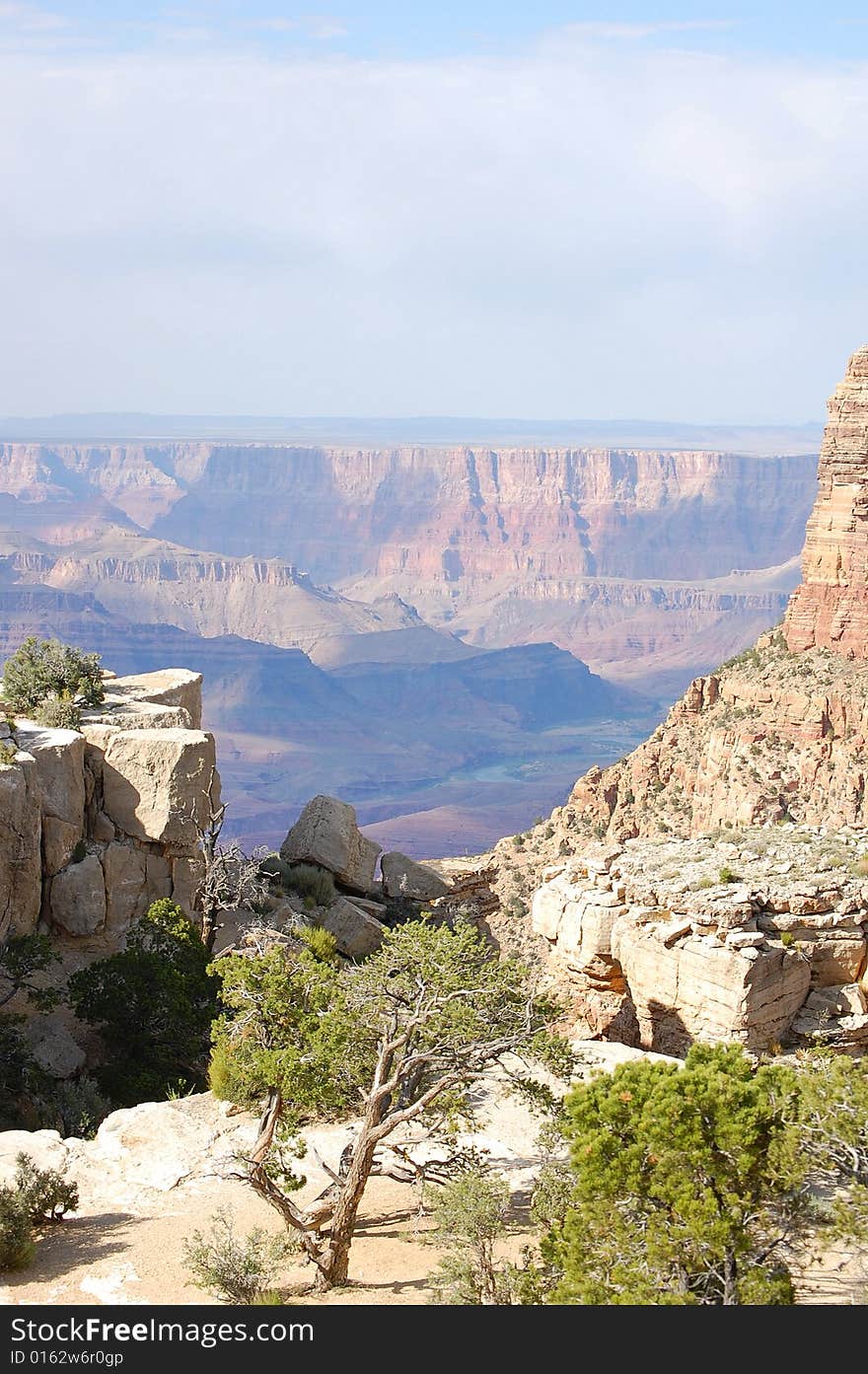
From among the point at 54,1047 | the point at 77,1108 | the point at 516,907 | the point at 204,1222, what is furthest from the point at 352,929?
the point at 516,907

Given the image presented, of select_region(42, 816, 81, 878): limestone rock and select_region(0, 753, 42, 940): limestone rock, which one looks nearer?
select_region(0, 753, 42, 940): limestone rock

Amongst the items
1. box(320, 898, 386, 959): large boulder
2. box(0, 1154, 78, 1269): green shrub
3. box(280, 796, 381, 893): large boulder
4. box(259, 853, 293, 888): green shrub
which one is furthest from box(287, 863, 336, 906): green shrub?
box(0, 1154, 78, 1269): green shrub

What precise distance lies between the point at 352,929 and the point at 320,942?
15.4 ft

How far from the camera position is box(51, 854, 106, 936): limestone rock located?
96.3 ft

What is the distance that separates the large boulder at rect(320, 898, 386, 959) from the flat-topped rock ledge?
8.71 metres

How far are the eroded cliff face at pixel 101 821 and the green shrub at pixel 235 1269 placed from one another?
44.0 ft

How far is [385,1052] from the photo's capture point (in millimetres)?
16984

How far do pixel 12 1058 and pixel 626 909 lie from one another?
11.7m

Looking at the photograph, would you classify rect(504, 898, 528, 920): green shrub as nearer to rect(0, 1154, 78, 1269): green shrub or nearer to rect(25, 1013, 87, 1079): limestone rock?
rect(25, 1013, 87, 1079): limestone rock

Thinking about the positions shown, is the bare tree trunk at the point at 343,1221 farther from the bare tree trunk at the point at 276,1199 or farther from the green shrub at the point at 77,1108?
the green shrub at the point at 77,1108

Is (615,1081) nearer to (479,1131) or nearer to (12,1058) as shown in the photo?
(479,1131)

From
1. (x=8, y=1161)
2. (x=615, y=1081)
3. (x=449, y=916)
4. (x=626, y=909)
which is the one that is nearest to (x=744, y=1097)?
(x=615, y=1081)

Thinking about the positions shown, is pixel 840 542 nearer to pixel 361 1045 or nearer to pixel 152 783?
pixel 152 783

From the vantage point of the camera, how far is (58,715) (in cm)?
3144
